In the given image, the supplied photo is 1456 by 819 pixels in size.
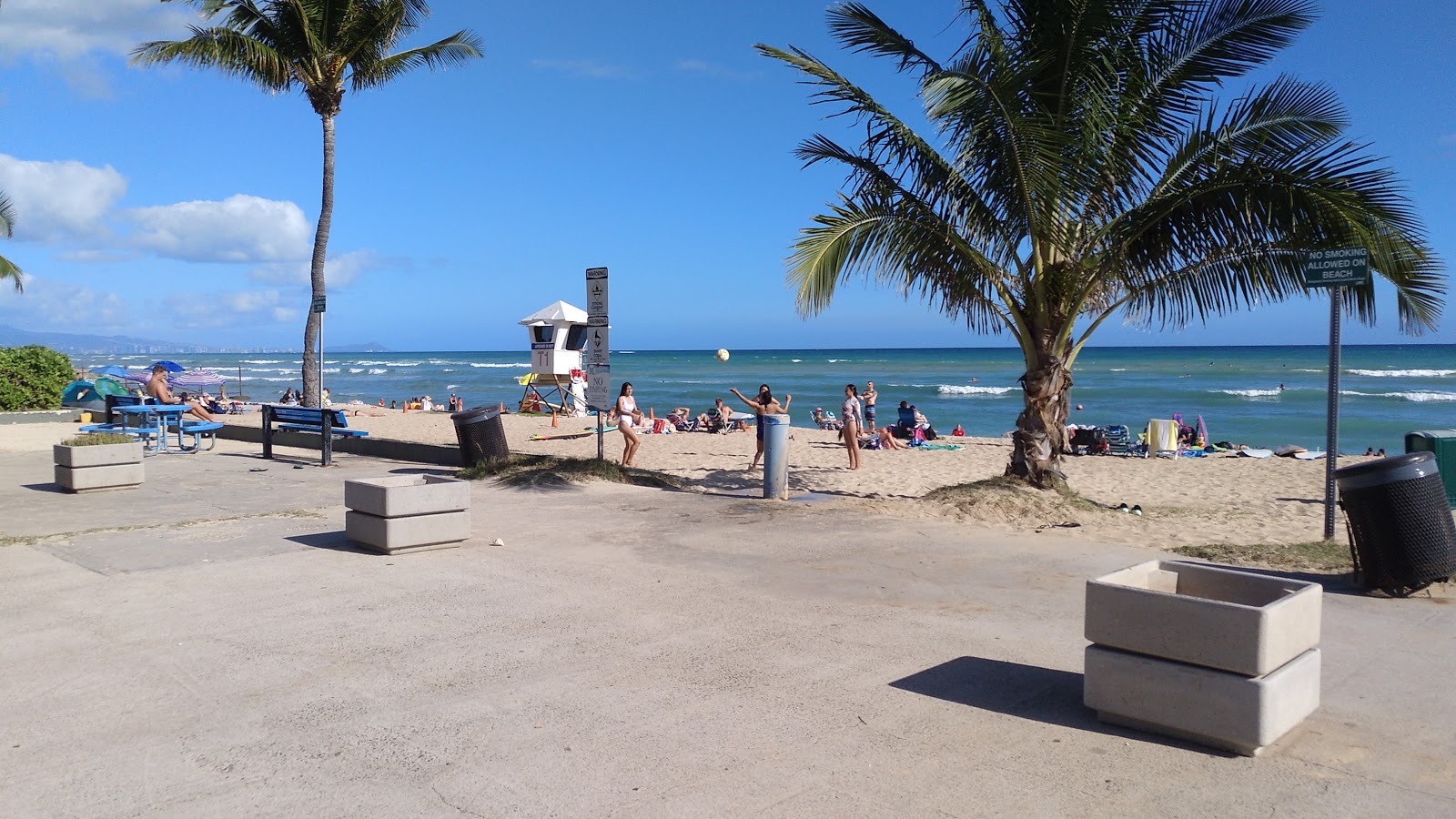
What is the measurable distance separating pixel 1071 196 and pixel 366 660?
7.70 metres

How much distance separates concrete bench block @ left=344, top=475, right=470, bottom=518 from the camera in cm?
744

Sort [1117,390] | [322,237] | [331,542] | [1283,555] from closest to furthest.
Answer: [1283,555]
[331,542]
[322,237]
[1117,390]

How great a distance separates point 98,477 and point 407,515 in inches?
206

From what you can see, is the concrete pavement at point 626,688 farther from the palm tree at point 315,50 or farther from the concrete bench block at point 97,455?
the palm tree at point 315,50

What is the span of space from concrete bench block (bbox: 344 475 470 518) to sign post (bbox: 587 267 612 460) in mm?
4118

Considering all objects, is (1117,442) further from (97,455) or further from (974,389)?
(974,389)

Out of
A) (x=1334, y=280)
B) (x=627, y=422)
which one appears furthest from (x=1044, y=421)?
(x=627, y=422)

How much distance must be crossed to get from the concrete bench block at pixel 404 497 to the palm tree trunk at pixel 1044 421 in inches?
219

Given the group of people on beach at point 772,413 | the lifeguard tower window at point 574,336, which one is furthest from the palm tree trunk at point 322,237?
the lifeguard tower window at point 574,336

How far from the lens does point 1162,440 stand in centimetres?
1936

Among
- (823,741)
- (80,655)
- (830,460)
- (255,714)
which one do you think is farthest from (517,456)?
(823,741)

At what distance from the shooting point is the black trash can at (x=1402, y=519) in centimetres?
609

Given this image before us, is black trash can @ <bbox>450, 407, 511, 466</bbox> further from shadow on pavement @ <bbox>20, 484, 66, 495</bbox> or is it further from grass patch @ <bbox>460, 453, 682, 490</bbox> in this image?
shadow on pavement @ <bbox>20, 484, 66, 495</bbox>

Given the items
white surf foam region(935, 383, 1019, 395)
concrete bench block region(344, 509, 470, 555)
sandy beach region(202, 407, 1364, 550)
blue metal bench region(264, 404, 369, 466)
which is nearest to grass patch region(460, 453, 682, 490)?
sandy beach region(202, 407, 1364, 550)
